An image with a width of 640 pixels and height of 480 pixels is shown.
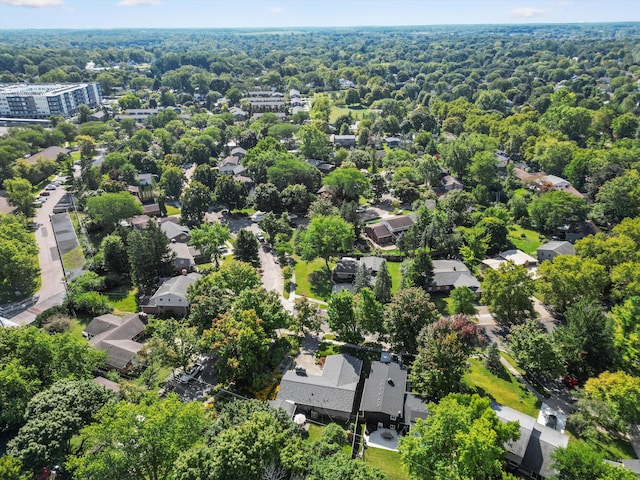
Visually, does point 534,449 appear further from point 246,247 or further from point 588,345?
point 246,247

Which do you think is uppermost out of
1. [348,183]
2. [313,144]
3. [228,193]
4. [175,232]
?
[313,144]

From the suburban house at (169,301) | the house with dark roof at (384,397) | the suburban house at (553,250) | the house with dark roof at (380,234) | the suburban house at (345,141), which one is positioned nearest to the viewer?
the house with dark roof at (384,397)

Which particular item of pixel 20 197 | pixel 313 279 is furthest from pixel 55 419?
pixel 20 197

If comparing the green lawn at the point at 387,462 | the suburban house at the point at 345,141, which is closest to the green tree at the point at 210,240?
the green lawn at the point at 387,462

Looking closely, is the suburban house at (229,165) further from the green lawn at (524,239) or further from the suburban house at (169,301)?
the green lawn at (524,239)

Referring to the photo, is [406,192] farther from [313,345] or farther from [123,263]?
[123,263]

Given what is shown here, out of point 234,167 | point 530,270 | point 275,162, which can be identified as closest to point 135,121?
point 234,167

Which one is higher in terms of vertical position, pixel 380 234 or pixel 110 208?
pixel 110 208
